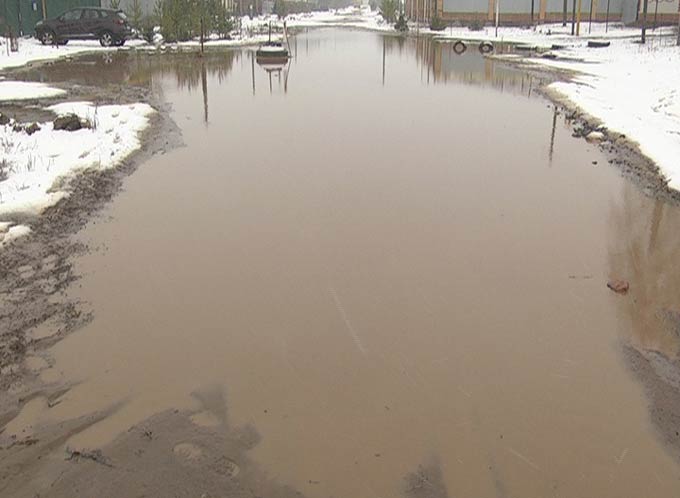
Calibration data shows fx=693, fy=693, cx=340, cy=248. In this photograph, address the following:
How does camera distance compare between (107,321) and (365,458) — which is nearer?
(365,458)

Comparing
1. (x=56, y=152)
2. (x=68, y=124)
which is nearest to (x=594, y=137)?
(x=56, y=152)

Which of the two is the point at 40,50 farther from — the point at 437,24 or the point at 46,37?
the point at 437,24

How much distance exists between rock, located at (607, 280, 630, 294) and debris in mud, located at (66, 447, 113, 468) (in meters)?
4.85

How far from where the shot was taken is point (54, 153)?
1127 centimetres

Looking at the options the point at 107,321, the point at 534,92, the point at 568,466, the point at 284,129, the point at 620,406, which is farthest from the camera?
the point at 534,92

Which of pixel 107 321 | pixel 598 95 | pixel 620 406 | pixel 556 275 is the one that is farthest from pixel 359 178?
pixel 598 95

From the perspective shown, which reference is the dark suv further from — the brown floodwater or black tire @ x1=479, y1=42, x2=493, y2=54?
the brown floodwater

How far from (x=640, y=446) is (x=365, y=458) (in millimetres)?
1779

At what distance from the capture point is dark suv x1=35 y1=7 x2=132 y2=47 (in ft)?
113

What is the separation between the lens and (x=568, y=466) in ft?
14.0

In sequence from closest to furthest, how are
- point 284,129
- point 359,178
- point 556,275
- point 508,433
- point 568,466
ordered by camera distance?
point 568,466 → point 508,433 → point 556,275 → point 359,178 → point 284,129

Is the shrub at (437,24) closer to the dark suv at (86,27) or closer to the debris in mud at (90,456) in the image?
the dark suv at (86,27)

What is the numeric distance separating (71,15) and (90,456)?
36.3 meters

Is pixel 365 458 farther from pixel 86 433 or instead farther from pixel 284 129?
pixel 284 129
